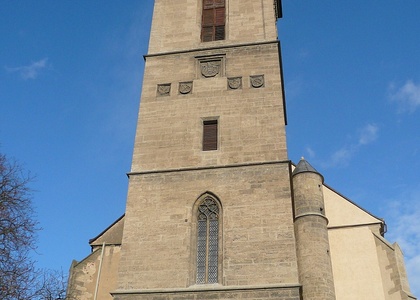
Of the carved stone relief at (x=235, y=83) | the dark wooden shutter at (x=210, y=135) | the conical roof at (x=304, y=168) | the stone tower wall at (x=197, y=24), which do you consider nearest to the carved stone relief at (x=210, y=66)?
the carved stone relief at (x=235, y=83)

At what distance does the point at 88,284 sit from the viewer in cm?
1427

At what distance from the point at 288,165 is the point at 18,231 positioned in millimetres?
7124

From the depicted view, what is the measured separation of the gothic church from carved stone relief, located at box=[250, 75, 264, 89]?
85 millimetres

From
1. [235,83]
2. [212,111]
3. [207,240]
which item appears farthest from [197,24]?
[207,240]

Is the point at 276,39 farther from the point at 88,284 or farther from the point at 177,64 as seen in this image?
the point at 88,284

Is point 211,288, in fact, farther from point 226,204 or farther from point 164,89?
point 164,89

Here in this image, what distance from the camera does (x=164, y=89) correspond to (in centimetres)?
1616

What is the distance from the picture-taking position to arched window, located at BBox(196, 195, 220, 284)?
12.5 metres

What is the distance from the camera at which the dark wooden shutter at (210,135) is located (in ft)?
48.4

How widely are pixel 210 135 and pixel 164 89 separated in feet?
7.88

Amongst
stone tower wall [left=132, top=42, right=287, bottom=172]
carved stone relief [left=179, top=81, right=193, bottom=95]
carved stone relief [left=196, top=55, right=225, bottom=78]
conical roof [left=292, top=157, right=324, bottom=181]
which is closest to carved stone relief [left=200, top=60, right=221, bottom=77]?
carved stone relief [left=196, top=55, right=225, bottom=78]

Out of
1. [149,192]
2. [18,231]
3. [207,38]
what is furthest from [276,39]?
[18,231]

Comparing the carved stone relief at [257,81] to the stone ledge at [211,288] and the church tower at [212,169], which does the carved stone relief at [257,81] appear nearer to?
the church tower at [212,169]

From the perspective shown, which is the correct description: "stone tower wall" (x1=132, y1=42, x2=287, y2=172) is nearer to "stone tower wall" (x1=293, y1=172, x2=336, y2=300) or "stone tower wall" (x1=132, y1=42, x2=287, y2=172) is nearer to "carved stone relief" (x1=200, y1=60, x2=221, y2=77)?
"carved stone relief" (x1=200, y1=60, x2=221, y2=77)
